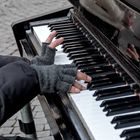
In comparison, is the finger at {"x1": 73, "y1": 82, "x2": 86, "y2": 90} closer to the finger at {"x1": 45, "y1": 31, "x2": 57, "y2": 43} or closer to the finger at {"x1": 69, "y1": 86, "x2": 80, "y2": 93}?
the finger at {"x1": 69, "y1": 86, "x2": 80, "y2": 93}

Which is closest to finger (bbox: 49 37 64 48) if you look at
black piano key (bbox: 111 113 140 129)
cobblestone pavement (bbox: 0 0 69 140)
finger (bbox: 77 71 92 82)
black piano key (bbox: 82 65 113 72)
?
black piano key (bbox: 82 65 113 72)

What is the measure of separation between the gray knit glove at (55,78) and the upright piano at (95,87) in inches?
1.9

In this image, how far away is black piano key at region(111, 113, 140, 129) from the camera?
1598 millimetres

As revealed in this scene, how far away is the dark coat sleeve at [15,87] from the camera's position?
1824 millimetres

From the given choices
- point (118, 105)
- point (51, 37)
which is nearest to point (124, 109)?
point (118, 105)

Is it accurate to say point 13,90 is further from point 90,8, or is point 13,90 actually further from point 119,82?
point 90,8

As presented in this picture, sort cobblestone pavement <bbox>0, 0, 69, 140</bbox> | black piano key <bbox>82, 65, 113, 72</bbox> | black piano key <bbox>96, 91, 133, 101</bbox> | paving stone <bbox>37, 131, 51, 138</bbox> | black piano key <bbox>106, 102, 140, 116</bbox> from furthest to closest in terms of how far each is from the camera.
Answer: cobblestone pavement <bbox>0, 0, 69, 140</bbox>
paving stone <bbox>37, 131, 51, 138</bbox>
black piano key <bbox>82, 65, 113, 72</bbox>
black piano key <bbox>96, 91, 133, 101</bbox>
black piano key <bbox>106, 102, 140, 116</bbox>

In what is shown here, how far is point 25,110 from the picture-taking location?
3139 millimetres

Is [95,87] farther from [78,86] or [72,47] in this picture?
[72,47]

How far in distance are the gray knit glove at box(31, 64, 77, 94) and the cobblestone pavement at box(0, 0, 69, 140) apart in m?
1.91

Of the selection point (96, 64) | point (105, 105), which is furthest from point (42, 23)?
point (105, 105)

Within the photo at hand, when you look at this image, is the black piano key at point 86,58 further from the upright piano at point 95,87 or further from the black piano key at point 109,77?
the black piano key at point 109,77

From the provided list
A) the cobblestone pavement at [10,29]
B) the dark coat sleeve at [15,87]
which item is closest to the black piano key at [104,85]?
the dark coat sleeve at [15,87]

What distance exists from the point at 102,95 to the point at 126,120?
24 centimetres
